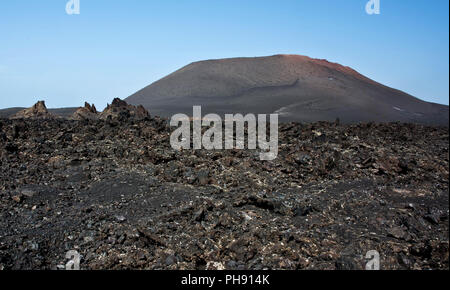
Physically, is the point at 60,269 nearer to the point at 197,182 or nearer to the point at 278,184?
the point at 197,182

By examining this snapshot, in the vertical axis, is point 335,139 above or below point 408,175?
above

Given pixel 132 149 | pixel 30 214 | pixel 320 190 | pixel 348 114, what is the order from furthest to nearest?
pixel 348 114
pixel 132 149
pixel 320 190
pixel 30 214

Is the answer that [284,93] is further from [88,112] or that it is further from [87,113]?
[87,113]

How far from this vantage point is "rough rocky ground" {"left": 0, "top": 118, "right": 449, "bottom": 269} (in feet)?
15.8

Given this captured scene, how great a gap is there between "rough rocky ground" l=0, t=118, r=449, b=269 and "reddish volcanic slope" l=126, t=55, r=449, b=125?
26.4 meters

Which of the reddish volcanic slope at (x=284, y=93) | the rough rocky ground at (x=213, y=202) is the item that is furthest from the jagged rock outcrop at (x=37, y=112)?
the reddish volcanic slope at (x=284, y=93)

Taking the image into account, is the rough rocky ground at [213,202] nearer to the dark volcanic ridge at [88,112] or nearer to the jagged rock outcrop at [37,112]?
the dark volcanic ridge at [88,112]

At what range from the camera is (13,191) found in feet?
21.4

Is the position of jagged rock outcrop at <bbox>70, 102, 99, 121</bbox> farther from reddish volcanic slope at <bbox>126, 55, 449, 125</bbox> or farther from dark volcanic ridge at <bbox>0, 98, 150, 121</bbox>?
reddish volcanic slope at <bbox>126, 55, 449, 125</bbox>

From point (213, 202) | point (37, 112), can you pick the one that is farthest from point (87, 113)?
point (213, 202)

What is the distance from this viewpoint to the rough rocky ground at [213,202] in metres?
4.80
